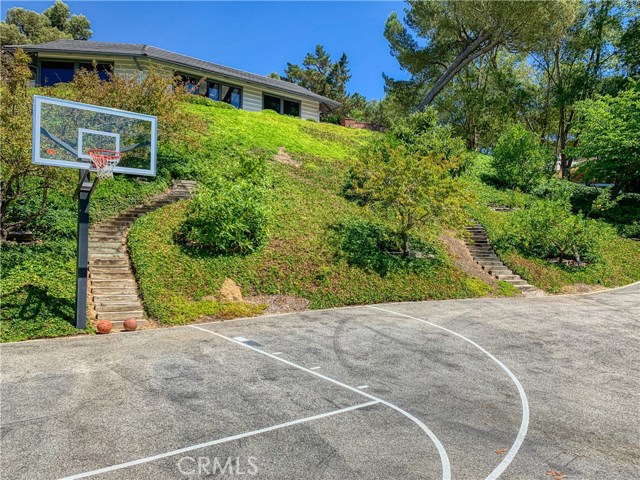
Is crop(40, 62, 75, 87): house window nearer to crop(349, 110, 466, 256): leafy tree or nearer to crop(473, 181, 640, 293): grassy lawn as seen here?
crop(349, 110, 466, 256): leafy tree

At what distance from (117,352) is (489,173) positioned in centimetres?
2891

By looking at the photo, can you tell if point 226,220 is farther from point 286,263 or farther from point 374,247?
point 374,247

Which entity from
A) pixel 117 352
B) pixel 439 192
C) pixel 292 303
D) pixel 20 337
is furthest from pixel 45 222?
pixel 439 192

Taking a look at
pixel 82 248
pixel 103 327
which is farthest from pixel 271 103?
pixel 103 327

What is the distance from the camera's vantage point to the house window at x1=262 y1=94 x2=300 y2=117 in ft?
109

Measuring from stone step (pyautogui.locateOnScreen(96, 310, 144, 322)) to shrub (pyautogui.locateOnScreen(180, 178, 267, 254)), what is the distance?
11.8ft

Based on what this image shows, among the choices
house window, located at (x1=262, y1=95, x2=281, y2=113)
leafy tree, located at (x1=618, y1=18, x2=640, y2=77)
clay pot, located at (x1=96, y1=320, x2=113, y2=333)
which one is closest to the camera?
clay pot, located at (x1=96, y1=320, x2=113, y2=333)

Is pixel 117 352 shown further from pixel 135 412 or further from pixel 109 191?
pixel 109 191

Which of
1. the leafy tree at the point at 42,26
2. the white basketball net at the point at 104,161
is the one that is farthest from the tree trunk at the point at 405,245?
the leafy tree at the point at 42,26

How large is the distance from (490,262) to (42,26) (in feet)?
168

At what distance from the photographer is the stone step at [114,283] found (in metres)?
11.9

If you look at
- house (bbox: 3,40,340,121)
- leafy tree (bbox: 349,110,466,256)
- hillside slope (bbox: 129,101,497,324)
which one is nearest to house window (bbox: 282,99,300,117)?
house (bbox: 3,40,340,121)

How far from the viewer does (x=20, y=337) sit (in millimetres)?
9258

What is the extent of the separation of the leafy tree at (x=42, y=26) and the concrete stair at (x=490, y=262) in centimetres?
4503
